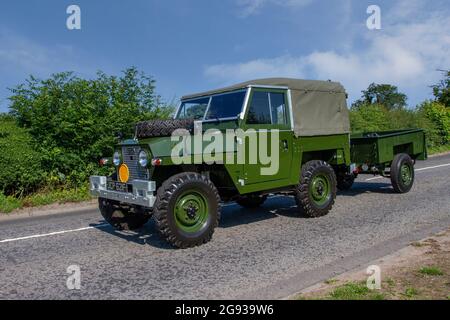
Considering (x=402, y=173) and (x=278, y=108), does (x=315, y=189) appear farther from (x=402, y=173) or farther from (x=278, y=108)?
(x=402, y=173)

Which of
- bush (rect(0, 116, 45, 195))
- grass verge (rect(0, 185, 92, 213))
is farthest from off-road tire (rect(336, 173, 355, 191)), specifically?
bush (rect(0, 116, 45, 195))

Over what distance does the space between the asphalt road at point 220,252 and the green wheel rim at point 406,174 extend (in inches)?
47.8

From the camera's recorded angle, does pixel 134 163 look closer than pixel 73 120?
Yes

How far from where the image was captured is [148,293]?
4395 millimetres

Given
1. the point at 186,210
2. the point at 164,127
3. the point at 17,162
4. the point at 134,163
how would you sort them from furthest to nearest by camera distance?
the point at 17,162
the point at 164,127
the point at 134,163
the point at 186,210

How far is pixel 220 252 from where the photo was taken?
5812 millimetres

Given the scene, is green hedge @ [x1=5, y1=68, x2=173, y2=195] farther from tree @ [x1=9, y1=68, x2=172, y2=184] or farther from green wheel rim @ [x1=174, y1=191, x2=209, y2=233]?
green wheel rim @ [x1=174, y1=191, x2=209, y2=233]

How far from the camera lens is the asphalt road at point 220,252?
4.55 meters

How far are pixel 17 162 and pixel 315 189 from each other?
7.39m

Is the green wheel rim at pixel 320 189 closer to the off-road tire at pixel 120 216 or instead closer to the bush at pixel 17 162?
the off-road tire at pixel 120 216

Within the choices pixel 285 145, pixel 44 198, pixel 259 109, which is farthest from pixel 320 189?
pixel 44 198
